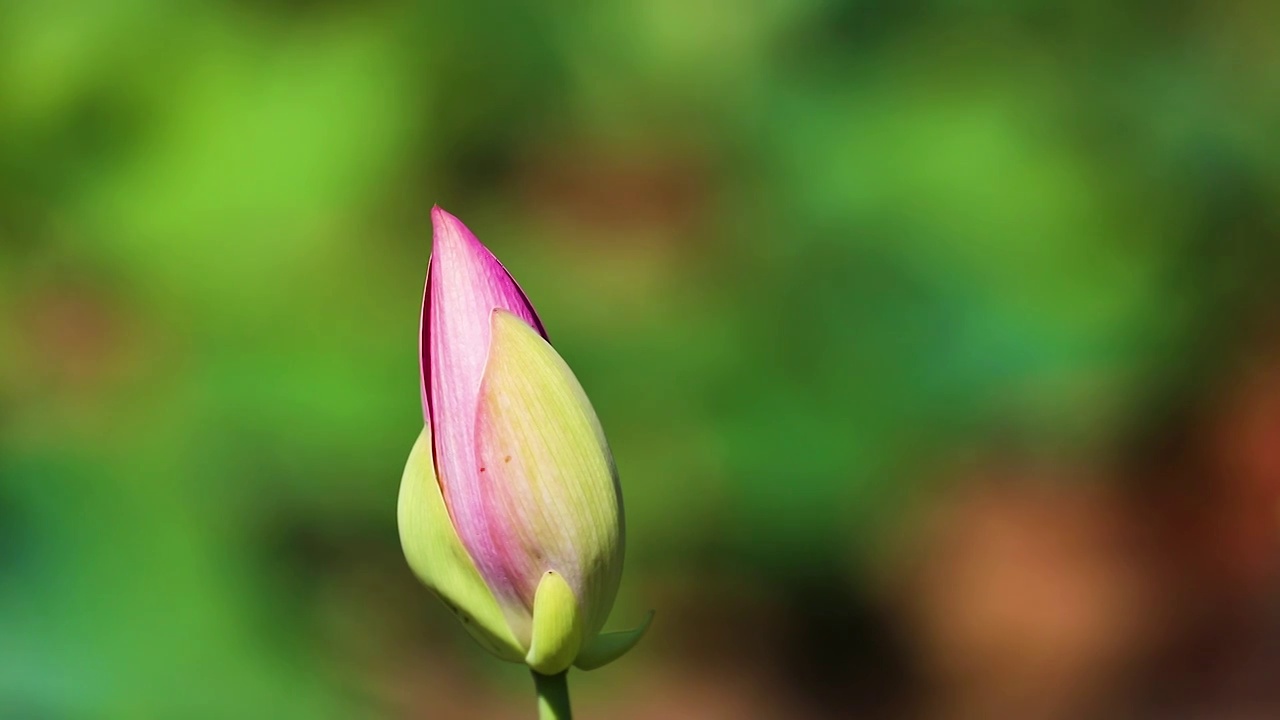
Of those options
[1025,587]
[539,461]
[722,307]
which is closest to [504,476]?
[539,461]

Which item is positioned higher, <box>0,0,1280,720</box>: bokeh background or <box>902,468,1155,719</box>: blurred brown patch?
<box>0,0,1280,720</box>: bokeh background

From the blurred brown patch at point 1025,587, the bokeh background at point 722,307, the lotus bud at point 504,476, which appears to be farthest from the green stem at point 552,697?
the blurred brown patch at point 1025,587

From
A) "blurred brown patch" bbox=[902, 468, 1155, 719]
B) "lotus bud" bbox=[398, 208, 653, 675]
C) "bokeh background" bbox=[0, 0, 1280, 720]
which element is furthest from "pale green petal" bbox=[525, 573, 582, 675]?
"blurred brown patch" bbox=[902, 468, 1155, 719]

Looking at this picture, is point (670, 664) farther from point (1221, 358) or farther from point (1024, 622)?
point (1221, 358)

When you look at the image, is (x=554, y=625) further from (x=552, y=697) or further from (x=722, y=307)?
(x=722, y=307)

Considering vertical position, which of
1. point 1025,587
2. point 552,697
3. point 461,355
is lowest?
point 1025,587

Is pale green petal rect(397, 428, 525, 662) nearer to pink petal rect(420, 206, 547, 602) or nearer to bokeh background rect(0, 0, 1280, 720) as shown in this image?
pink petal rect(420, 206, 547, 602)

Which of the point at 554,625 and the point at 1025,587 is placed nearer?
the point at 554,625
